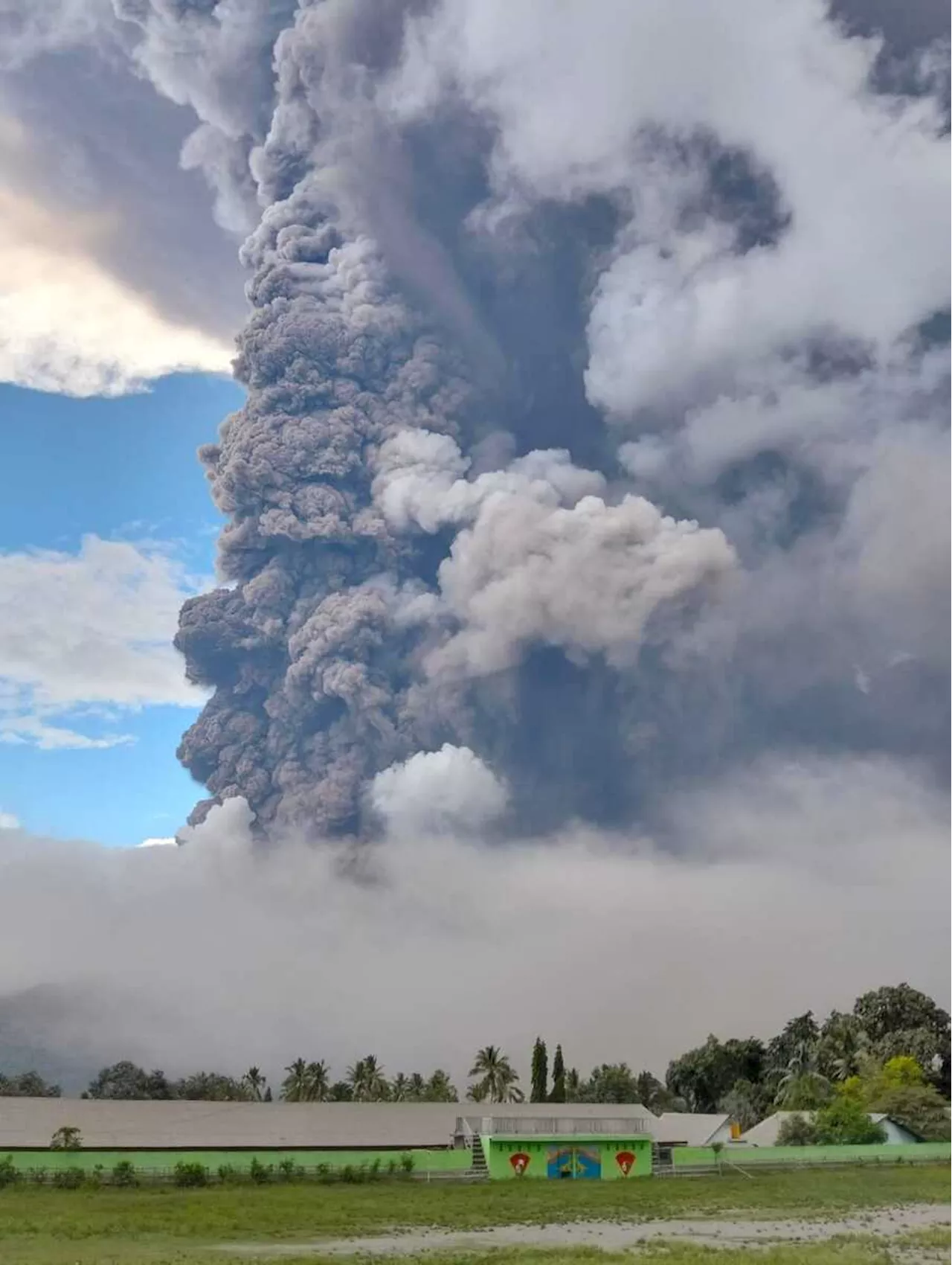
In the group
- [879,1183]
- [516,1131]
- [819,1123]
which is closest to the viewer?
[879,1183]

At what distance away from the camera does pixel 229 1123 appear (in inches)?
2279

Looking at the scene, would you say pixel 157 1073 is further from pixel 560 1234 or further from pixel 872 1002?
pixel 560 1234

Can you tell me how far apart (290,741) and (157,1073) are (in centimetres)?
3927

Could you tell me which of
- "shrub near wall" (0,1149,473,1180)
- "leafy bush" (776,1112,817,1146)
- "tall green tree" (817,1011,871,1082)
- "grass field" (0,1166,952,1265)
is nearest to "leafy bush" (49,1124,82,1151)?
"shrub near wall" (0,1149,473,1180)

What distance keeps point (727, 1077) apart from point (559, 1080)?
2015 cm

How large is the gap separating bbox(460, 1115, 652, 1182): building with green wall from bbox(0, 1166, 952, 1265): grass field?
3.71m

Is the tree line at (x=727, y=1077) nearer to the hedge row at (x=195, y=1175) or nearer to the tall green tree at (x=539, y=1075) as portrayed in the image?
the tall green tree at (x=539, y=1075)

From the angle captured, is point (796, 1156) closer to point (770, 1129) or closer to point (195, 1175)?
point (770, 1129)

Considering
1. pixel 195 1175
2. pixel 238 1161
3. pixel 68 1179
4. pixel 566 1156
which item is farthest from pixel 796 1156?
pixel 68 1179

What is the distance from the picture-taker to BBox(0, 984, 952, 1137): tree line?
281 ft

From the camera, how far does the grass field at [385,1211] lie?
23.4 meters

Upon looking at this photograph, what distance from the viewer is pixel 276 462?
8081 centimetres

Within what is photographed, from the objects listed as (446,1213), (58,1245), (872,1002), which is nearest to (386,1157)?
(446,1213)

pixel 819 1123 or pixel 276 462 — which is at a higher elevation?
pixel 276 462
